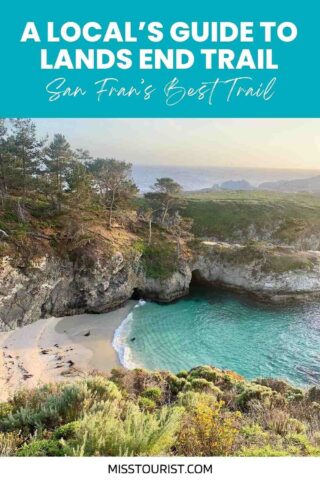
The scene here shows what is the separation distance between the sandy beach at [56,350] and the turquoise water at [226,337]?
1.74 m

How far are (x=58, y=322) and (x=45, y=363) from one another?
333 inches

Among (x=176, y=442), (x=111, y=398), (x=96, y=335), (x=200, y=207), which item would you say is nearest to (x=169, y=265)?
(x=96, y=335)

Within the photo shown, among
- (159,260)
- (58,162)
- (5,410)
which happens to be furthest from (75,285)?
(5,410)

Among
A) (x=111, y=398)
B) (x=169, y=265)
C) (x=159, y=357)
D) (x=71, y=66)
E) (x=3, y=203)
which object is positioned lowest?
(x=159, y=357)

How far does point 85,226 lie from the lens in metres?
45.0

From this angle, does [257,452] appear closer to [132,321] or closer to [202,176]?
[132,321]

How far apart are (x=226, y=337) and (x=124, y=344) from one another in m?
9.69

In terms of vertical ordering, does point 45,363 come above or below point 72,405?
below

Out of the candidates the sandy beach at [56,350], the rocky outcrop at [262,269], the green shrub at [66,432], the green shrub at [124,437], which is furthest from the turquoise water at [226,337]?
the green shrub at [124,437]

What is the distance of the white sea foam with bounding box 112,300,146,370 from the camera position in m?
30.9

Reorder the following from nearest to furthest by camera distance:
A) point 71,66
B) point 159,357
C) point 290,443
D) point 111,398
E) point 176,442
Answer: point 176,442 < point 290,443 < point 71,66 < point 111,398 < point 159,357

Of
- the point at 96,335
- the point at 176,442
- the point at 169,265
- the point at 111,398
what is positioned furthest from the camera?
the point at 169,265

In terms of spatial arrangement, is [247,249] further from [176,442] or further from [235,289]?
[176,442]

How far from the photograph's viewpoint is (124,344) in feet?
112
